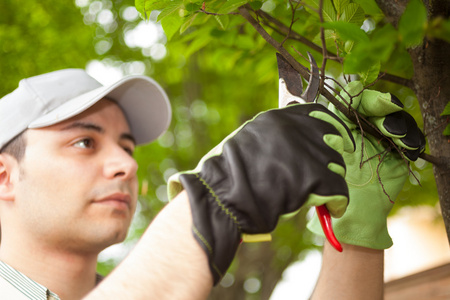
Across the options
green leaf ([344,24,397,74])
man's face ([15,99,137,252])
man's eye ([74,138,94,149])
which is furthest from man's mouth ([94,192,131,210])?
green leaf ([344,24,397,74])

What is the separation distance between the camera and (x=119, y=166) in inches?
72.7

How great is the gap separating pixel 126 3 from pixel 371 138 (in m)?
4.71

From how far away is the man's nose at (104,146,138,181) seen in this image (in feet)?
6.03

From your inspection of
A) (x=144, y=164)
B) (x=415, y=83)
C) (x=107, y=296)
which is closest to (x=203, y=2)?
(x=415, y=83)

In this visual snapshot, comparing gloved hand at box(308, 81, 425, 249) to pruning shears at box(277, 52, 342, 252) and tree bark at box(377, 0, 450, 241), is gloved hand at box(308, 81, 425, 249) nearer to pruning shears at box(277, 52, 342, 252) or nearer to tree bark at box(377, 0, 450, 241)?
tree bark at box(377, 0, 450, 241)

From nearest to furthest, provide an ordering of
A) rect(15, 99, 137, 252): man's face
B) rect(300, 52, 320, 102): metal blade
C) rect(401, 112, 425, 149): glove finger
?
rect(300, 52, 320, 102): metal blade
rect(401, 112, 425, 149): glove finger
rect(15, 99, 137, 252): man's face

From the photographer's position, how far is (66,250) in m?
1.78

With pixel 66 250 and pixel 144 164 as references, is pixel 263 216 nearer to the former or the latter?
pixel 66 250

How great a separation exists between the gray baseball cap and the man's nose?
0.23 metres

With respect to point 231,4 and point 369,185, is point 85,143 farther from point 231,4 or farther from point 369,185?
point 369,185

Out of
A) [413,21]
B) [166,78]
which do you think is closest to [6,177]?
[413,21]

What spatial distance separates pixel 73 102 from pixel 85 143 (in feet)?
0.65

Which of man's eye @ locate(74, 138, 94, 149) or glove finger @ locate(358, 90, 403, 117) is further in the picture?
man's eye @ locate(74, 138, 94, 149)

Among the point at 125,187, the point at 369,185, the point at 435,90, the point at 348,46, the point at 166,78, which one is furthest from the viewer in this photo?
the point at 166,78
